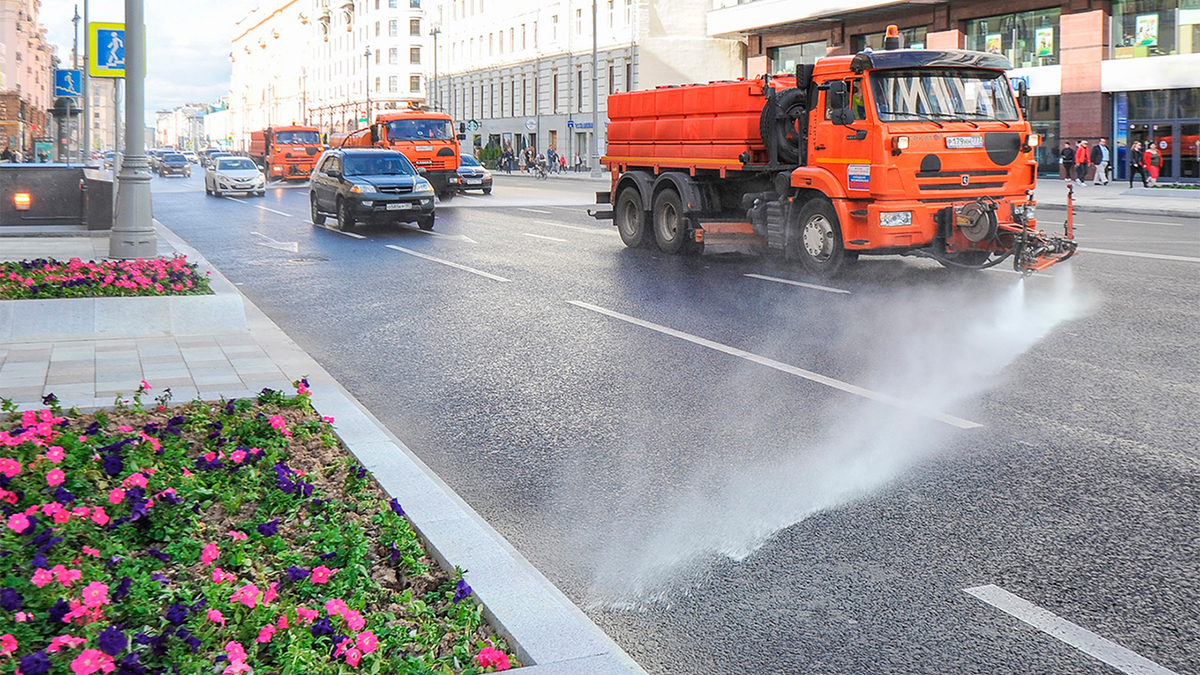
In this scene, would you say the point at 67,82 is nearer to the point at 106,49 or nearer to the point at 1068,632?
the point at 106,49

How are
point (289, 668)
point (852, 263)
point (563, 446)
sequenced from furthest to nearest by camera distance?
point (852, 263)
point (563, 446)
point (289, 668)

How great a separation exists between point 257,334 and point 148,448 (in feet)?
15.1

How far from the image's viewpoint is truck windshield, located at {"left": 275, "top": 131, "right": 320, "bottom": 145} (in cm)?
5725

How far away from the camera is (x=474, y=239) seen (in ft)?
68.4

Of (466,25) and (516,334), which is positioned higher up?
(466,25)

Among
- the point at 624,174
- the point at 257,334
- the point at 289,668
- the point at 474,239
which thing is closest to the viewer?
the point at 289,668

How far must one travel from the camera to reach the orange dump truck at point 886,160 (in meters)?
13.1

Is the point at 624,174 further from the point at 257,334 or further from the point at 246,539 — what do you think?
the point at 246,539

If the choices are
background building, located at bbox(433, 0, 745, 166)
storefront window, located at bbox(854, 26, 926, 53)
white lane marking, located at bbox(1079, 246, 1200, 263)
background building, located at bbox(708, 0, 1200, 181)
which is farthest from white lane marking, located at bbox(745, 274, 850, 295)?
background building, located at bbox(433, 0, 745, 166)

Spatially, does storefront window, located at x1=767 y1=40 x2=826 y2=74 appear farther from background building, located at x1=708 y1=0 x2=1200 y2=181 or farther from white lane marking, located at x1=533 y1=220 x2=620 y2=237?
white lane marking, located at x1=533 y1=220 x2=620 y2=237

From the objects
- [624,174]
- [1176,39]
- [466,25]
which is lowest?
[624,174]

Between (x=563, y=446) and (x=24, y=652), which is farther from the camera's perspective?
(x=563, y=446)

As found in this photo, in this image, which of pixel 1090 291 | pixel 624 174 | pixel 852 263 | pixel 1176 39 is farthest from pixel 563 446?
pixel 1176 39

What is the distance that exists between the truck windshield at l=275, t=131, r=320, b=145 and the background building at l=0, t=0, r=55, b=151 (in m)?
10.2
